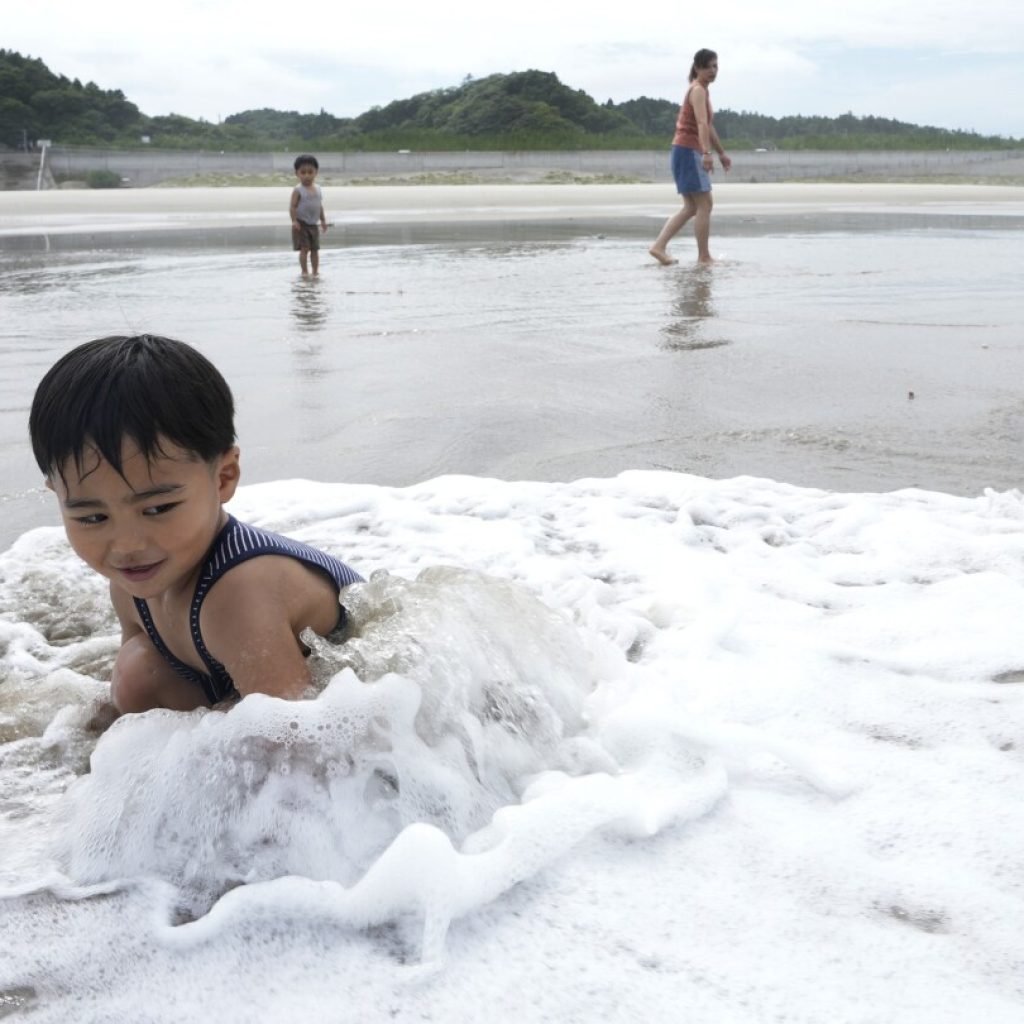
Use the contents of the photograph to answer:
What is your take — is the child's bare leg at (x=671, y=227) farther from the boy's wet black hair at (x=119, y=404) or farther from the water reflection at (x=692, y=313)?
the boy's wet black hair at (x=119, y=404)

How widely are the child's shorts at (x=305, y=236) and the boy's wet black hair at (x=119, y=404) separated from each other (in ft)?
28.8

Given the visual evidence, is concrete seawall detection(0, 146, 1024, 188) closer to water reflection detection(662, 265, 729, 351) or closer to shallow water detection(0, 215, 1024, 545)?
shallow water detection(0, 215, 1024, 545)

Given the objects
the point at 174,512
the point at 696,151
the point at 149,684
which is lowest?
the point at 149,684

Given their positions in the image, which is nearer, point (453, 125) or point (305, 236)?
point (305, 236)

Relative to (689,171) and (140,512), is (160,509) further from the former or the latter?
(689,171)

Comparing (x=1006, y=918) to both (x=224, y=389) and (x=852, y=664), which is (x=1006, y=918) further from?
(x=224, y=389)

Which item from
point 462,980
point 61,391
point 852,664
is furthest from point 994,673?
point 61,391

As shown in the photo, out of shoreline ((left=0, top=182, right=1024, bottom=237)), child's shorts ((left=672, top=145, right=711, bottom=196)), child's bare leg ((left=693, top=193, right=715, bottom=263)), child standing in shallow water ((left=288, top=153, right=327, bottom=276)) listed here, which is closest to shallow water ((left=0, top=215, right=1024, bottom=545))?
child's bare leg ((left=693, top=193, right=715, bottom=263))

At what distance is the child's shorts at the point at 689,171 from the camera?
10.7m

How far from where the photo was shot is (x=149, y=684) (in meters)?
2.52

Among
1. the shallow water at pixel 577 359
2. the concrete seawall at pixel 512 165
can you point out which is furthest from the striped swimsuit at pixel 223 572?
the concrete seawall at pixel 512 165

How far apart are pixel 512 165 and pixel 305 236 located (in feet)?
89.9

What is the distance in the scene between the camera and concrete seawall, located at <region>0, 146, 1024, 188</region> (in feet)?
110

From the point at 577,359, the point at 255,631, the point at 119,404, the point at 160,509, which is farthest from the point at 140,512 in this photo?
the point at 577,359
